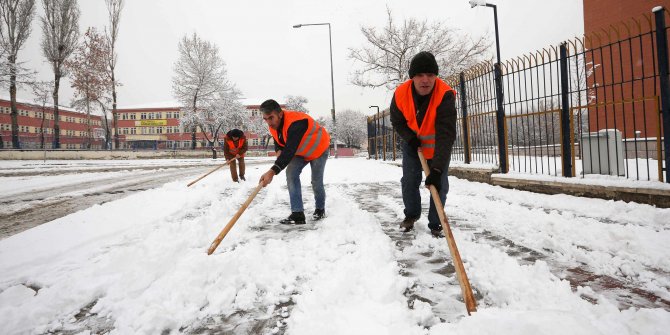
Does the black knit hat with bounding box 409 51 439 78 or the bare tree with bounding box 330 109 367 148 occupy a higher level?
the bare tree with bounding box 330 109 367 148

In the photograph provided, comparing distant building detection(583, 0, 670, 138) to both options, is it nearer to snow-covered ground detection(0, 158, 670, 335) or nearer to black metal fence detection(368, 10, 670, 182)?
black metal fence detection(368, 10, 670, 182)

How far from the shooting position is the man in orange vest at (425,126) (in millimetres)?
2721

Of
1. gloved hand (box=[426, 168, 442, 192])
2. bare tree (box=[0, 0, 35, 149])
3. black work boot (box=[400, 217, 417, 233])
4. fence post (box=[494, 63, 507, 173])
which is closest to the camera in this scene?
gloved hand (box=[426, 168, 442, 192])

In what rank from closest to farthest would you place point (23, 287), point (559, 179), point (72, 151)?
1. point (23, 287)
2. point (559, 179)
3. point (72, 151)

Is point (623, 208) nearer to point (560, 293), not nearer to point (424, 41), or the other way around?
point (560, 293)

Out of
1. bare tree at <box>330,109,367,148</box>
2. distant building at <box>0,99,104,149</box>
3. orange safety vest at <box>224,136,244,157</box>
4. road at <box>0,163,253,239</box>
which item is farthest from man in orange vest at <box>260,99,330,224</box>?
bare tree at <box>330,109,367,148</box>

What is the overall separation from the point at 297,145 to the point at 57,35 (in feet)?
98.7

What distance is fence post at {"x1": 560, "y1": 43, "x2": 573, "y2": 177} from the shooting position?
5.09 metres

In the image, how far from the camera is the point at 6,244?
294 centimetres

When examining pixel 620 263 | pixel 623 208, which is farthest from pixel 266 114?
pixel 623 208

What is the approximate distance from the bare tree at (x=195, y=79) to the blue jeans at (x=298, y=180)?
28.5 meters

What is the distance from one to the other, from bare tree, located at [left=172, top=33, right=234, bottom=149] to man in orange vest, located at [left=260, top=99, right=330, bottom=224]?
93.3ft

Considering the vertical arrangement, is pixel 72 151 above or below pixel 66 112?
below

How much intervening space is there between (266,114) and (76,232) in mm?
2334
